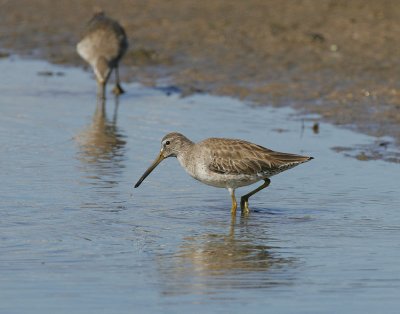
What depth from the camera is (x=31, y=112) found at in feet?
49.3

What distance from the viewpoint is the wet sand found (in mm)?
15523

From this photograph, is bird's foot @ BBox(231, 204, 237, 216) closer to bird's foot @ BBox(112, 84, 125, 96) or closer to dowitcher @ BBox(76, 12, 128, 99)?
bird's foot @ BBox(112, 84, 125, 96)

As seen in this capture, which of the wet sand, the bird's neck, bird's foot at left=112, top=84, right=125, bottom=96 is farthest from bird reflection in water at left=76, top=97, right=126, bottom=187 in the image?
the wet sand

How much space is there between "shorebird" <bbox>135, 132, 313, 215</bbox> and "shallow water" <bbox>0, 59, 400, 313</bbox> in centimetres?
31

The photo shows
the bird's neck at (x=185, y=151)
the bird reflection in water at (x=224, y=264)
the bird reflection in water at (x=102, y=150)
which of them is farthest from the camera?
the bird reflection in water at (x=102, y=150)

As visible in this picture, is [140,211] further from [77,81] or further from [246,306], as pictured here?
[77,81]

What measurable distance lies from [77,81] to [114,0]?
5.61 metres

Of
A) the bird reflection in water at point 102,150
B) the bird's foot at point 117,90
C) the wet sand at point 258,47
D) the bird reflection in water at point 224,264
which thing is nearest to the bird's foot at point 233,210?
the bird reflection in water at point 224,264

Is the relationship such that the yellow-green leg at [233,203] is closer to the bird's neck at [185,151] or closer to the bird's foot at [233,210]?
Answer: the bird's foot at [233,210]

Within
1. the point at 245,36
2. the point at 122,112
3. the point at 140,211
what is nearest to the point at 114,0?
the point at 245,36

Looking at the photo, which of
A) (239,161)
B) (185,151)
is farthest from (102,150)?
(239,161)

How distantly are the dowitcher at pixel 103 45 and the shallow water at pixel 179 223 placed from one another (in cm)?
249

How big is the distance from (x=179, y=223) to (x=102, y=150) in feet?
11.1

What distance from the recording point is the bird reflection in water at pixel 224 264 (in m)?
7.80
